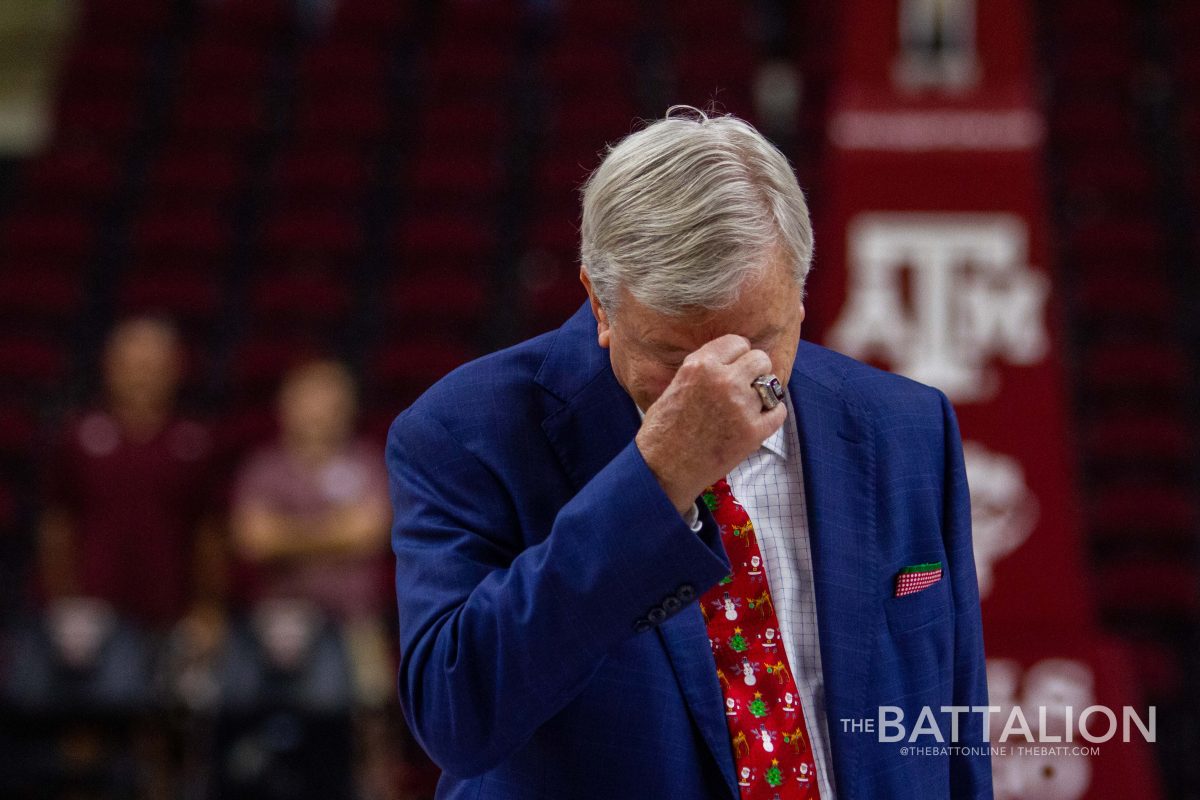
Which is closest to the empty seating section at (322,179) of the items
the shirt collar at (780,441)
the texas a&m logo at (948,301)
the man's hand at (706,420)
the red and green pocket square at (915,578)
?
the texas a&m logo at (948,301)

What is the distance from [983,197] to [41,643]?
2.99m

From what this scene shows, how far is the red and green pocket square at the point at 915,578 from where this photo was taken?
142 centimetres

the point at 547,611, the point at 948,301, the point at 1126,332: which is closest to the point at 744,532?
the point at 547,611

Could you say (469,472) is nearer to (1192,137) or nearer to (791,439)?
(791,439)

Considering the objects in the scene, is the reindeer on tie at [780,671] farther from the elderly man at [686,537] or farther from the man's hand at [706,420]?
the man's hand at [706,420]

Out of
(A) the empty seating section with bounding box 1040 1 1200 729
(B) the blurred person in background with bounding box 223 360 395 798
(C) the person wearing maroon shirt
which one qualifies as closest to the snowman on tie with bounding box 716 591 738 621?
(B) the blurred person in background with bounding box 223 360 395 798

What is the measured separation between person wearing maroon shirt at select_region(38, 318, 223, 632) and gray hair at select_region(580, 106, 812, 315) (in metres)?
3.54

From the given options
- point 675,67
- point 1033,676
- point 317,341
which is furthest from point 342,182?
point 1033,676

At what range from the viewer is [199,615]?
14.7ft

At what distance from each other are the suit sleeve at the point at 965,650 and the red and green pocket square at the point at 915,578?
68 millimetres

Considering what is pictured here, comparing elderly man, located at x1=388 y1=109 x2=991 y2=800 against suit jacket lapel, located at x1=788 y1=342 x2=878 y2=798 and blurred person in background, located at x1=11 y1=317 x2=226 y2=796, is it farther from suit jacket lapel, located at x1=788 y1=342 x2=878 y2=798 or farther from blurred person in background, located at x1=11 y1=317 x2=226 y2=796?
blurred person in background, located at x1=11 y1=317 x2=226 y2=796

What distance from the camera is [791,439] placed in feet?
4.88

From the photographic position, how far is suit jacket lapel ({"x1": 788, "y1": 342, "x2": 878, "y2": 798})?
1.35 metres

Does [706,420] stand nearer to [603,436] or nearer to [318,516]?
[603,436]
